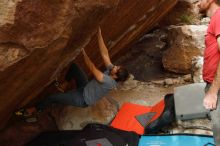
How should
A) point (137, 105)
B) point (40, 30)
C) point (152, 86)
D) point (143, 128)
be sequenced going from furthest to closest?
point (152, 86) < point (137, 105) < point (143, 128) < point (40, 30)

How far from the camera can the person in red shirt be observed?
10.1 feet

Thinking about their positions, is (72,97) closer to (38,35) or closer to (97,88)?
(97,88)

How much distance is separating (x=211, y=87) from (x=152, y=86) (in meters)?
4.65

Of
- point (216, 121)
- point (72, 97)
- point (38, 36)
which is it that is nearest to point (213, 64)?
point (216, 121)

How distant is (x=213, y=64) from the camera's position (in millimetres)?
3248

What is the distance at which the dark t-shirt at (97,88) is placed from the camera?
5.12m

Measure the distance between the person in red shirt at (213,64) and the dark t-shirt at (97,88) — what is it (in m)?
1.97

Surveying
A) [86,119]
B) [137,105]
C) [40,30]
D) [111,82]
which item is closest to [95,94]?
[111,82]

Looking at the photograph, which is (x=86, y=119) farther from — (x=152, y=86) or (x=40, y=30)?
(x=40, y=30)

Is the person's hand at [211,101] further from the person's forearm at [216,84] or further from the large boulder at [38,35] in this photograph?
the large boulder at [38,35]

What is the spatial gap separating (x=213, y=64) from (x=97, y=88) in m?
2.27

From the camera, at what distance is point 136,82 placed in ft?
26.1

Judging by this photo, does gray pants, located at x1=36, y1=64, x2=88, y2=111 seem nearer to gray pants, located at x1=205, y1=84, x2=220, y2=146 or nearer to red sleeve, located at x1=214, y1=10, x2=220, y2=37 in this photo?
gray pants, located at x1=205, y1=84, x2=220, y2=146

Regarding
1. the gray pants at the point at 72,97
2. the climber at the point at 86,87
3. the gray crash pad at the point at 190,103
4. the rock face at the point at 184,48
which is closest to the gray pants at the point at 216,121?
the gray crash pad at the point at 190,103
